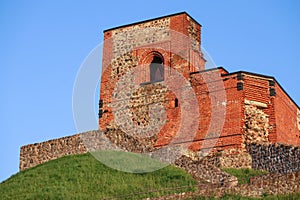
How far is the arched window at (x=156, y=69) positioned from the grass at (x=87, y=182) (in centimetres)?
601

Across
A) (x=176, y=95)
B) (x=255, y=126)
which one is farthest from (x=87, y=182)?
(x=255, y=126)

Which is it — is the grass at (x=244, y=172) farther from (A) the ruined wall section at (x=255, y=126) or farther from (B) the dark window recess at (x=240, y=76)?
(B) the dark window recess at (x=240, y=76)

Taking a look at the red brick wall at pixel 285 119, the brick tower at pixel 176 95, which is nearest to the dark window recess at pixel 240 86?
the brick tower at pixel 176 95

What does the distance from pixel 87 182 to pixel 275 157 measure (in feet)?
24.8

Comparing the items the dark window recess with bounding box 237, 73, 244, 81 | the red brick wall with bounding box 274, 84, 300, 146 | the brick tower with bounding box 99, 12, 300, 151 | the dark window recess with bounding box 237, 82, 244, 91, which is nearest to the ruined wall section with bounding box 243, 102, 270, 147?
the brick tower with bounding box 99, 12, 300, 151

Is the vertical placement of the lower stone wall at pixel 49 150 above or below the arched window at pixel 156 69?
below

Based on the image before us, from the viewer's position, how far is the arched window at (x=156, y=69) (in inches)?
1394

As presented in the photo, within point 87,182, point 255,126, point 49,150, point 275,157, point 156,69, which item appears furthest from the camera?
point 156,69

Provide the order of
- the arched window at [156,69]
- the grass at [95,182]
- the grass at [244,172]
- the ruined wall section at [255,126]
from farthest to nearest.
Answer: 1. the arched window at [156,69]
2. the ruined wall section at [255,126]
3. the grass at [244,172]
4. the grass at [95,182]

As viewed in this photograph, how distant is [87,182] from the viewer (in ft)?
93.0

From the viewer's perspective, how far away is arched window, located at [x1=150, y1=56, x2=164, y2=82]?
35.4 meters

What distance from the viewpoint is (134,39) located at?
35781 mm

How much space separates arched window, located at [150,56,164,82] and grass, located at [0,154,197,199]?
601 centimetres

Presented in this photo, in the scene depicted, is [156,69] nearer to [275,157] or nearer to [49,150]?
[49,150]
